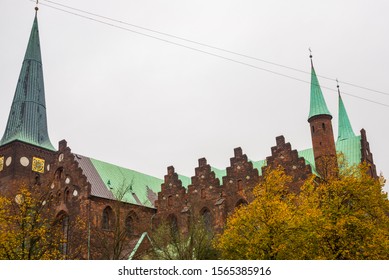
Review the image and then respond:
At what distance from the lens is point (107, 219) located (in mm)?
45656

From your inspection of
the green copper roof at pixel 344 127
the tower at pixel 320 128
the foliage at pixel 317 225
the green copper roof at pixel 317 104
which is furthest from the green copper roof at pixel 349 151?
the foliage at pixel 317 225

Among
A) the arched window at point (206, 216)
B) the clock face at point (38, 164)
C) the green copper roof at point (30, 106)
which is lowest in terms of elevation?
the arched window at point (206, 216)

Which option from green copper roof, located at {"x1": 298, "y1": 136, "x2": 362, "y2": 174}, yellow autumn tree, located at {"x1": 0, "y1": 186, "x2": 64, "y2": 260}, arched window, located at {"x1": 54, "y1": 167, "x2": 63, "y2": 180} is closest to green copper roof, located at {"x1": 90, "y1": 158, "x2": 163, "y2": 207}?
arched window, located at {"x1": 54, "y1": 167, "x2": 63, "y2": 180}

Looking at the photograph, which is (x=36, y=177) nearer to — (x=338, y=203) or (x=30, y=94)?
(x=30, y=94)

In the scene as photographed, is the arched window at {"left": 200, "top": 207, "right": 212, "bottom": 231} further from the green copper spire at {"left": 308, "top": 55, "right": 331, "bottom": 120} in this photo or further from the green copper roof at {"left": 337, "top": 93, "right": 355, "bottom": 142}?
the green copper roof at {"left": 337, "top": 93, "right": 355, "bottom": 142}

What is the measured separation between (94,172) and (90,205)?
5.83m

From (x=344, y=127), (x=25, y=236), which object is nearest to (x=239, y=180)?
(x=25, y=236)

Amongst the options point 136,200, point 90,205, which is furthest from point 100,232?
point 136,200

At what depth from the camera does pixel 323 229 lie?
83.9 feet

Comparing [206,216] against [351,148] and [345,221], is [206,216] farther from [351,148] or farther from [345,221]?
[345,221]

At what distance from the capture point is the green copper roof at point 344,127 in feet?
189

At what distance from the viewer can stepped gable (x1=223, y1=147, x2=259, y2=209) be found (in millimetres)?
41503

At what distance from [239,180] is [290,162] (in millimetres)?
5532

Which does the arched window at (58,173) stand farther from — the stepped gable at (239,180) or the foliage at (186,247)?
the stepped gable at (239,180)
